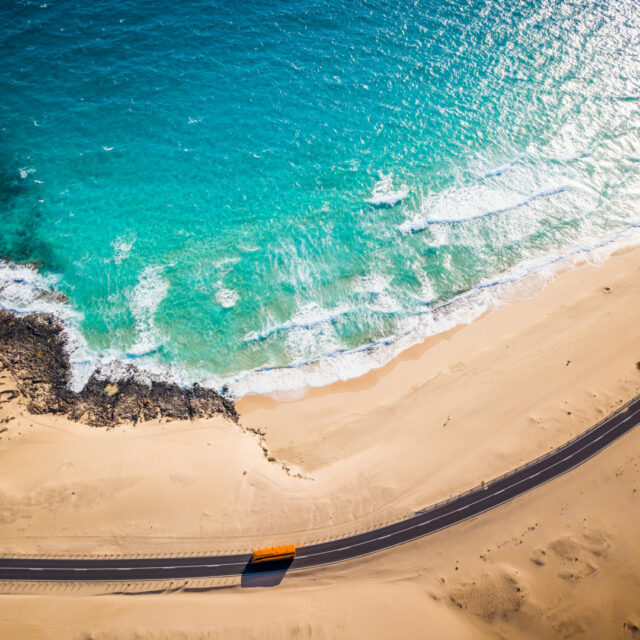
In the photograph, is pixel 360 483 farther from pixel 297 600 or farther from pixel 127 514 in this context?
pixel 127 514

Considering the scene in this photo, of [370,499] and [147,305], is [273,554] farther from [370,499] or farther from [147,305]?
[147,305]

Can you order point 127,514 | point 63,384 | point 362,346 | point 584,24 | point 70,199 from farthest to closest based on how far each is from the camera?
point 584,24, point 70,199, point 362,346, point 63,384, point 127,514

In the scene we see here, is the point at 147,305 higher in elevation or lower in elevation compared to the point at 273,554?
higher

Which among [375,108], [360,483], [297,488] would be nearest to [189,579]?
[297,488]

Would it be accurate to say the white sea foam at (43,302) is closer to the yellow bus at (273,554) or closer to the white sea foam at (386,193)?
the yellow bus at (273,554)

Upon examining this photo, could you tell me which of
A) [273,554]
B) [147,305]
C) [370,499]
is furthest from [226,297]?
[273,554]

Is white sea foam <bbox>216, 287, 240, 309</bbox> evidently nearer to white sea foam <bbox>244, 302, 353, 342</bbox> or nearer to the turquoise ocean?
the turquoise ocean

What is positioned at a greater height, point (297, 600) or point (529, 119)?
point (529, 119)

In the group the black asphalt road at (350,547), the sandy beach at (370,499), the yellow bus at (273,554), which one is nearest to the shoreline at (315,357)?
the sandy beach at (370,499)
